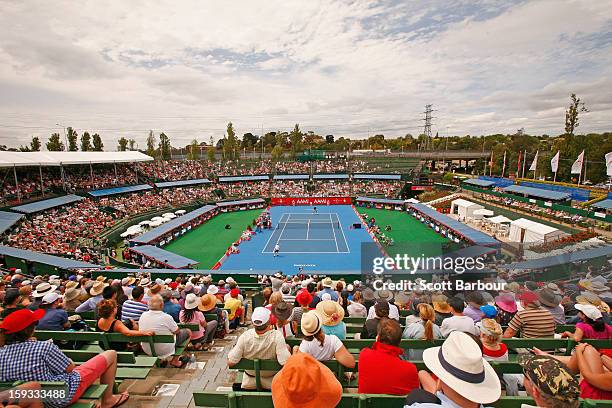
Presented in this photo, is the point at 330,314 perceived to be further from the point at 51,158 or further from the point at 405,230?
the point at 51,158

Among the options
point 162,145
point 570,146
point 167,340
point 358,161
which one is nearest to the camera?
point 167,340

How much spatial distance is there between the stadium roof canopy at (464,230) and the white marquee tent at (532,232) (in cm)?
253

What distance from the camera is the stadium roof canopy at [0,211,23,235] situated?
77.2ft

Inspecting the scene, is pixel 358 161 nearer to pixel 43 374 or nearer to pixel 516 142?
pixel 516 142

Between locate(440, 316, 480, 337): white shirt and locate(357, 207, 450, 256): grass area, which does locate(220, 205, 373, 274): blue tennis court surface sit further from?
locate(440, 316, 480, 337): white shirt

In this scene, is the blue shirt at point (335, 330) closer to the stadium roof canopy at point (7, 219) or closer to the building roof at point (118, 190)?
the stadium roof canopy at point (7, 219)

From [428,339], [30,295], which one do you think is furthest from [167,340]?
[30,295]

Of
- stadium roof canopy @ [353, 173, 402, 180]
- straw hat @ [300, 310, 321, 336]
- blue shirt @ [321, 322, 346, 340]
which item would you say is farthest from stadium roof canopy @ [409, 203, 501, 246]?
stadium roof canopy @ [353, 173, 402, 180]

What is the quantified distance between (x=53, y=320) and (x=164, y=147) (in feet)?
274

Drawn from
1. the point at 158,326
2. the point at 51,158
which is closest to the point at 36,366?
the point at 158,326

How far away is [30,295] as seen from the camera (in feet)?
25.1

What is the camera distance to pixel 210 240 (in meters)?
31.4

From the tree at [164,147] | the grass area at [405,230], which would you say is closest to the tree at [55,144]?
the tree at [164,147]

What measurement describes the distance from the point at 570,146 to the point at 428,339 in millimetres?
66251
